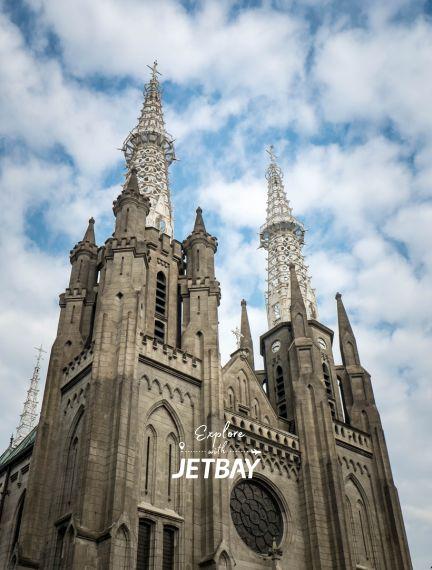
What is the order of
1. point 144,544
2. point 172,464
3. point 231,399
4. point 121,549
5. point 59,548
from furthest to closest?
1. point 231,399
2. point 172,464
3. point 144,544
4. point 59,548
5. point 121,549

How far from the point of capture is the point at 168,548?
26375mm

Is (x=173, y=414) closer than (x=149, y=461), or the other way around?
(x=149, y=461)

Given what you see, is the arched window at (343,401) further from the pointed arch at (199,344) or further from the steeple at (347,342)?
the pointed arch at (199,344)

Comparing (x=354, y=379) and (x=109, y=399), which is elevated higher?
(x=354, y=379)

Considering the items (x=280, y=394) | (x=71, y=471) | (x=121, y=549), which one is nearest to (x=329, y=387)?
(x=280, y=394)

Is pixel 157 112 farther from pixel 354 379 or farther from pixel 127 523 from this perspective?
pixel 127 523

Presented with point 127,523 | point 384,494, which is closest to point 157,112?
point 384,494

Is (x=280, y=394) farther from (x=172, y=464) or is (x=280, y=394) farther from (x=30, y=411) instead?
(x=30, y=411)

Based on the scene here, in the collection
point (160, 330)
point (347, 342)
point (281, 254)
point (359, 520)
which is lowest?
point (359, 520)

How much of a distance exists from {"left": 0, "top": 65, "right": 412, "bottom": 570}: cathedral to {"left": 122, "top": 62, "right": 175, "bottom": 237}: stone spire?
3.15 ft

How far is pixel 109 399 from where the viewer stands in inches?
1078

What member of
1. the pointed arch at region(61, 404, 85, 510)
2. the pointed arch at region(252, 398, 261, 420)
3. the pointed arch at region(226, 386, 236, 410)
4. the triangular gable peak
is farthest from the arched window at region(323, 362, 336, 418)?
the pointed arch at region(61, 404, 85, 510)

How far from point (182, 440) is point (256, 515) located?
5.76 meters

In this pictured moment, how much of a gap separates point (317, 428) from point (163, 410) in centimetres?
1047
